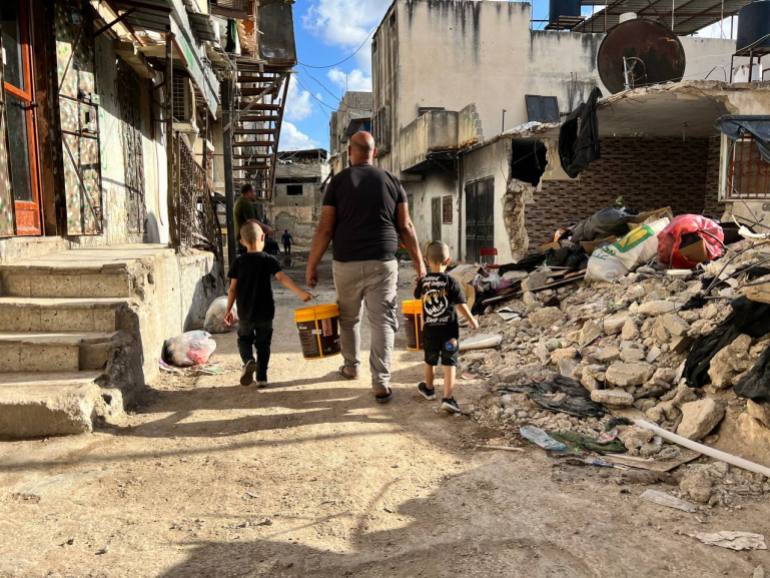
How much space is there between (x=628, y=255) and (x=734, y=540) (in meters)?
4.84

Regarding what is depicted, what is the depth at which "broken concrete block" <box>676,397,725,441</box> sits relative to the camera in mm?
3379

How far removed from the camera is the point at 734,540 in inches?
94.5

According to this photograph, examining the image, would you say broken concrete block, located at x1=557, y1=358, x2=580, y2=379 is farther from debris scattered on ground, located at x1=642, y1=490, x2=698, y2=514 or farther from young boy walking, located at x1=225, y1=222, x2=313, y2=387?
young boy walking, located at x1=225, y1=222, x2=313, y2=387

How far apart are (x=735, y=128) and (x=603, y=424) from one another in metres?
6.24

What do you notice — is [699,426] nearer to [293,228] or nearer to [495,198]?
[495,198]

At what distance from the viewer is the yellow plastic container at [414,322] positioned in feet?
14.4

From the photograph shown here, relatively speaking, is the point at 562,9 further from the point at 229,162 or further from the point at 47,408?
the point at 47,408

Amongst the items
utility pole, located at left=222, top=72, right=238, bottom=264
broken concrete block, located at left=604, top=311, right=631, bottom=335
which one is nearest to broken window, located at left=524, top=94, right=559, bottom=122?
utility pole, located at left=222, top=72, right=238, bottom=264

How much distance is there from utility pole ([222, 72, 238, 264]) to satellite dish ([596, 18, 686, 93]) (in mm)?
7678

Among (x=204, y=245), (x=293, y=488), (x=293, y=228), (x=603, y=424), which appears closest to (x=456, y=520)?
(x=293, y=488)

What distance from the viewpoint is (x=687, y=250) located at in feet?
20.6

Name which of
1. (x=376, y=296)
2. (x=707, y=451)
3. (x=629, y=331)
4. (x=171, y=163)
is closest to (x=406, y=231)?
(x=376, y=296)

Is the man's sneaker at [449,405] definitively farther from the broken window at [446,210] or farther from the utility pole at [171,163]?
the broken window at [446,210]

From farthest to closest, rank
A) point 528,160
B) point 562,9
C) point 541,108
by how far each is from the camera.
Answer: point 562,9, point 541,108, point 528,160
